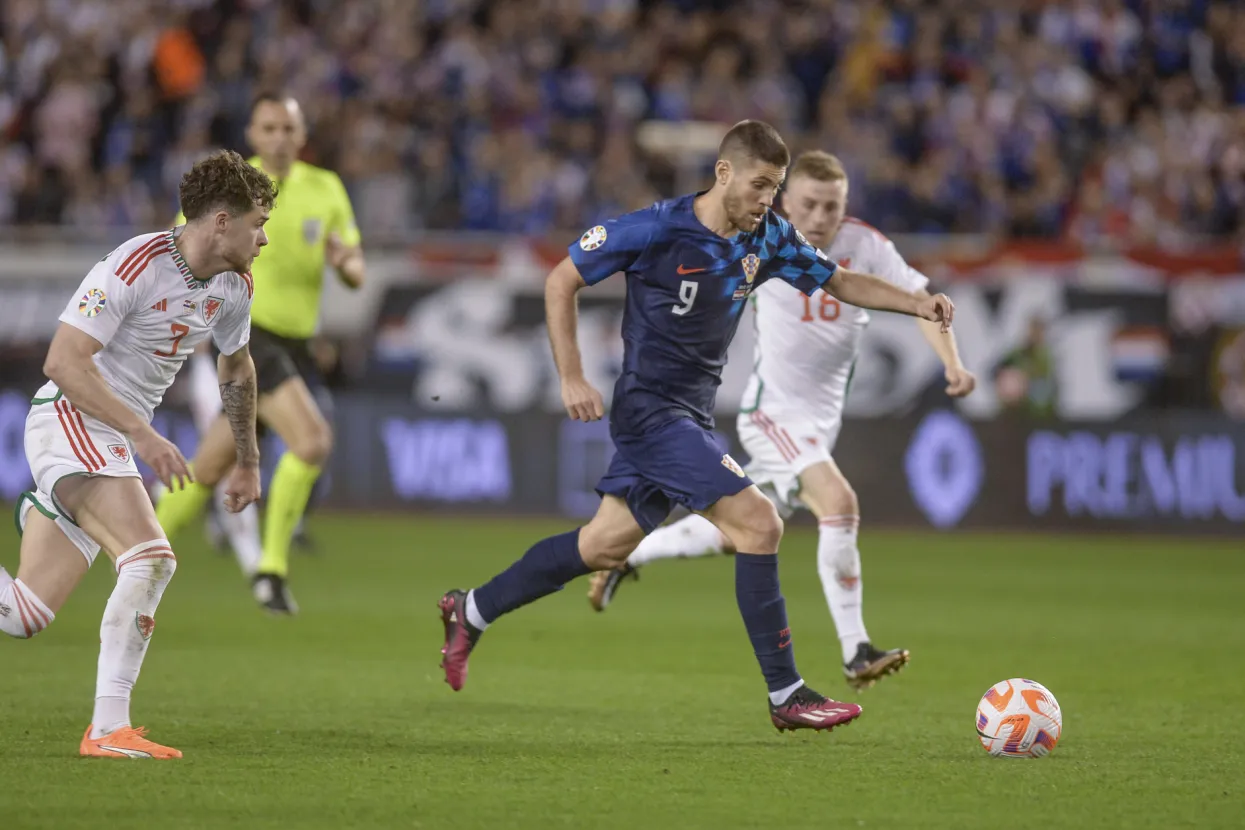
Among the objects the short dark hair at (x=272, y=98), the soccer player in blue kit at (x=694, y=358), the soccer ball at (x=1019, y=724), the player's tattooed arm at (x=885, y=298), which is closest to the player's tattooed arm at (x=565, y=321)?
the soccer player in blue kit at (x=694, y=358)

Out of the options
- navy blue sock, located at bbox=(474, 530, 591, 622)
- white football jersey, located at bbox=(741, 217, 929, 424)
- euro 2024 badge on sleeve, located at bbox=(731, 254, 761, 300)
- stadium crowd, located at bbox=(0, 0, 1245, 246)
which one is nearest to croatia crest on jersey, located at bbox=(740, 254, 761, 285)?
euro 2024 badge on sleeve, located at bbox=(731, 254, 761, 300)

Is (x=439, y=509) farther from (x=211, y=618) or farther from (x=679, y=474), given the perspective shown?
(x=679, y=474)

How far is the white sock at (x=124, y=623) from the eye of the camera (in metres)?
Result: 5.93

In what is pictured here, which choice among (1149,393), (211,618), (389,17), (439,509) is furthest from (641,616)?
(389,17)

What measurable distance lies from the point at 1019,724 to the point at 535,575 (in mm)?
1943

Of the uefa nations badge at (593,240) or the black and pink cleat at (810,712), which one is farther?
the uefa nations badge at (593,240)

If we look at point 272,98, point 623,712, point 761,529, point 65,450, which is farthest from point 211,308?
point 272,98

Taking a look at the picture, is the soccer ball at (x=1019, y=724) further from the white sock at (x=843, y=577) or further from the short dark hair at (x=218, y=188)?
the short dark hair at (x=218, y=188)

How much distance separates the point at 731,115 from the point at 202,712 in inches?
533

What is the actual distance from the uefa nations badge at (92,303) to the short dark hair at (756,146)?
2.21 m

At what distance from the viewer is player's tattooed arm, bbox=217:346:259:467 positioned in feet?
21.3

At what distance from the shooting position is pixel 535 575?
23.4 feet

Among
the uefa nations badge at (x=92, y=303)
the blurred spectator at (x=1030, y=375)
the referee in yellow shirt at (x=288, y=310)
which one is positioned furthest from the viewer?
the blurred spectator at (x=1030, y=375)

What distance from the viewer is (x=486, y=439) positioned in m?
17.1
